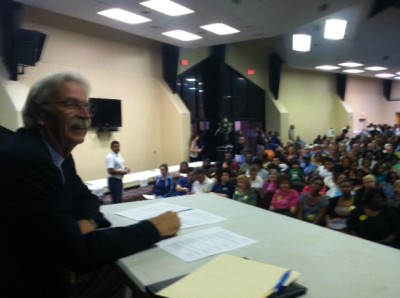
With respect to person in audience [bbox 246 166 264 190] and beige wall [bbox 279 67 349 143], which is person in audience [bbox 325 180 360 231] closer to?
person in audience [bbox 246 166 264 190]

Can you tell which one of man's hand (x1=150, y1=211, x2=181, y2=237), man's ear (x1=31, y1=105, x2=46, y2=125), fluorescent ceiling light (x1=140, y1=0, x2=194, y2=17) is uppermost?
fluorescent ceiling light (x1=140, y1=0, x2=194, y2=17)

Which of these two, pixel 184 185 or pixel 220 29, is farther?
pixel 220 29

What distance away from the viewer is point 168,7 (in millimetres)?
6730

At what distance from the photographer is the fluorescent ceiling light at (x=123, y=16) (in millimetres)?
7113

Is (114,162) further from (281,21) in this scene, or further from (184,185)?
(281,21)

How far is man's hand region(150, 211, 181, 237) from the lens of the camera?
125cm

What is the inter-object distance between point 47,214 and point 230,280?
50 centimetres

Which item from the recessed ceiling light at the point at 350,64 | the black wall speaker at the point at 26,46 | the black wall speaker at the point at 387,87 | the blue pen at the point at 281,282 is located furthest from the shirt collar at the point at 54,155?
the black wall speaker at the point at 387,87

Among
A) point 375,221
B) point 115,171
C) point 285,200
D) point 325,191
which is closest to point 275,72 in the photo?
point 115,171

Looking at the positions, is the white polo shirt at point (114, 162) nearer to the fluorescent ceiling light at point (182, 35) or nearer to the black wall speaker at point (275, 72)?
the fluorescent ceiling light at point (182, 35)

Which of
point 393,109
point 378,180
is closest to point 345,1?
point 378,180

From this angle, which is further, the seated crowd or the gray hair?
the seated crowd

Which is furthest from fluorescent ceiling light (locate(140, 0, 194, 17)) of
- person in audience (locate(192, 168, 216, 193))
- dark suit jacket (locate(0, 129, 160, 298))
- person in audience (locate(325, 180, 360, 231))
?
dark suit jacket (locate(0, 129, 160, 298))

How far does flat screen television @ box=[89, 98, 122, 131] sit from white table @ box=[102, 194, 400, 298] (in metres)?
8.41
